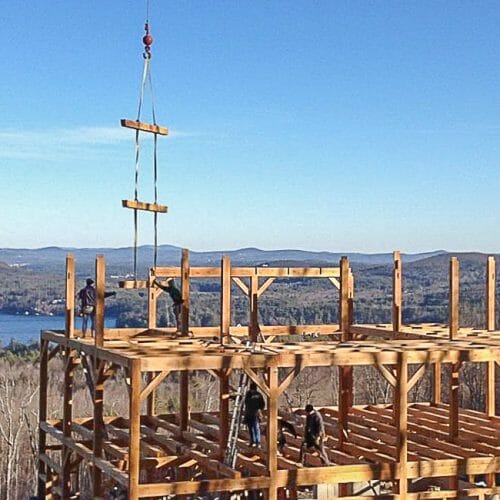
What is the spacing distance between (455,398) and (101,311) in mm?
6895

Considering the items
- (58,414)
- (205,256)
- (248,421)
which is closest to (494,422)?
(248,421)

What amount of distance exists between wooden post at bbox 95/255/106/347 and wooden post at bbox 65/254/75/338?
2620 mm

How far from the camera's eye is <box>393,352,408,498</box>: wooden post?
1655cm

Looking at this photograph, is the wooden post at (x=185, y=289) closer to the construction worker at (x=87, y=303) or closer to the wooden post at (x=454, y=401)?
the construction worker at (x=87, y=303)

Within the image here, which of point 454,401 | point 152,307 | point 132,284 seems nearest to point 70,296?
point 132,284

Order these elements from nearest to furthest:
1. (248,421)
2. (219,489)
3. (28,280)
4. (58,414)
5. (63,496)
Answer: (219,489)
(248,421)
(63,496)
(58,414)
(28,280)

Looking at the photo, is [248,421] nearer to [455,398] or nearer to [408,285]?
[455,398]

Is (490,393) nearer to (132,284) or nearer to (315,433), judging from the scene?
(315,433)

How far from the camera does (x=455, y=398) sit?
61.5 ft

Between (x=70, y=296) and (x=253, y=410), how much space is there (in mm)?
5044

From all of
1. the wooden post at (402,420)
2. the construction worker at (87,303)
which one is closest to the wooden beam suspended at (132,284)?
the construction worker at (87,303)

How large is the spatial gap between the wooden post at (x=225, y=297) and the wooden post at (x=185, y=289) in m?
1.12

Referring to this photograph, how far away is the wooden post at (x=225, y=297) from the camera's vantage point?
18344 mm

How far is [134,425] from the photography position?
15.2 m
